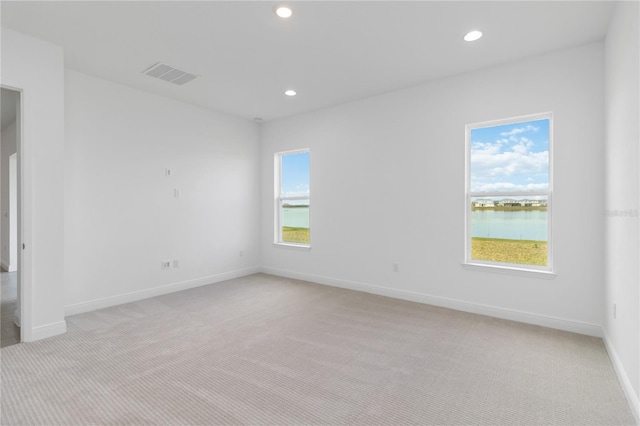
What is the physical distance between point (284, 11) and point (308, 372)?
9.54ft

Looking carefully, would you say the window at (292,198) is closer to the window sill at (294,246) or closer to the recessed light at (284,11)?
the window sill at (294,246)

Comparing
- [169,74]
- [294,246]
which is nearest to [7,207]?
[169,74]

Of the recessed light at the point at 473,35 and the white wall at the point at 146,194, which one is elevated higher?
the recessed light at the point at 473,35

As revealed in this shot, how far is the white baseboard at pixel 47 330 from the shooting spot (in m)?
3.00

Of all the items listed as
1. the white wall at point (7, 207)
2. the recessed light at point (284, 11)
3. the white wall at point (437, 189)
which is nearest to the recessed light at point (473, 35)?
the white wall at point (437, 189)

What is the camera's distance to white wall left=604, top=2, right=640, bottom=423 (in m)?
2.00

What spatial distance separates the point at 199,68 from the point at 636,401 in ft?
15.5

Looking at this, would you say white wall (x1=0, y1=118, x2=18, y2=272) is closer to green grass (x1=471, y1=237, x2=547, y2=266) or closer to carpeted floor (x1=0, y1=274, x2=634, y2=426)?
carpeted floor (x1=0, y1=274, x2=634, y2=426)

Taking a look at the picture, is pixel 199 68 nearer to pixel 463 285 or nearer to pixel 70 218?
pixel 70 218

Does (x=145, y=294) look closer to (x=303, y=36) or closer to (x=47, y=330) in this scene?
(x=47, y=330)

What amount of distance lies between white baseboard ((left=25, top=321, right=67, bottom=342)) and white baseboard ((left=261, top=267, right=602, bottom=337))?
3284 mm

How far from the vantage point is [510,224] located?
12.1ft

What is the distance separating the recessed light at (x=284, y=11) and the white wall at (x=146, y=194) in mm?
2743

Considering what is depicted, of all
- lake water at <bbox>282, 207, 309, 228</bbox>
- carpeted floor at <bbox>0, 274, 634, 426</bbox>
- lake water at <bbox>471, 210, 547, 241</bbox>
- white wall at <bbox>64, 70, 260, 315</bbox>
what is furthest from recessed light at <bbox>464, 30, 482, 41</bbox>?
white wall at <bbox>64, 70, 260, 315</bbox>
